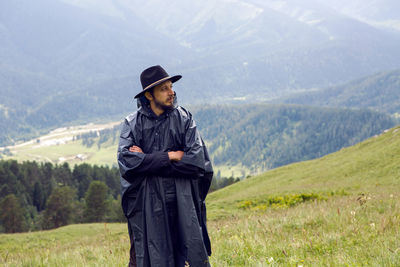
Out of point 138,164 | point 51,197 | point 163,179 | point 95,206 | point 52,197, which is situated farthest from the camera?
point 95,206

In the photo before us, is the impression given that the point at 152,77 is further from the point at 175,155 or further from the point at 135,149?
the point at 175,155

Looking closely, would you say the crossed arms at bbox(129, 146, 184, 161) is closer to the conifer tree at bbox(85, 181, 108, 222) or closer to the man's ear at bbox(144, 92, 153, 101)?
the man's ear at bbox(144, 92, 153, 101)

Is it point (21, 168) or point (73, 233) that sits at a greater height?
point (21, 168)

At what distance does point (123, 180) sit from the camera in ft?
22.0

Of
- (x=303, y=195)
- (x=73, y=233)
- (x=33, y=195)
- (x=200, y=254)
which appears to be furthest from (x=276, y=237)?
(x=33, y=195)

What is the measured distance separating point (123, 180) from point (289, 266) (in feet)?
10.5

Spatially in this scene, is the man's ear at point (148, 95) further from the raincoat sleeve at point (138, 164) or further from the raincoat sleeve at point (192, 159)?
the raincoat sleeve at point (138, 164)

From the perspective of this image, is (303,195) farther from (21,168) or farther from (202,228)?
(21,168)

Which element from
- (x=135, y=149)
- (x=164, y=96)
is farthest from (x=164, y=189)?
(x=164, y=96)

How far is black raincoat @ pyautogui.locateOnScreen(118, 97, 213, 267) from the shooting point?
20.5 ft

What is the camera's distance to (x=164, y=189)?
642 centimetres

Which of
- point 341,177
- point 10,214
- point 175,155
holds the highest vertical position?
point 175,155

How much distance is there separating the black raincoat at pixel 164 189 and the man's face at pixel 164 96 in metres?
0.15

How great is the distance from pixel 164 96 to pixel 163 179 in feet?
4.73
